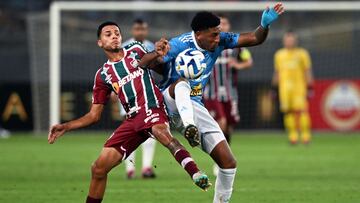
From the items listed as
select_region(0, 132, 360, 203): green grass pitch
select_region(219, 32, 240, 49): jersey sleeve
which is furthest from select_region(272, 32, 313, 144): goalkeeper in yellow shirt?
select_region(219, 32, 240, 49): jersey sleeve

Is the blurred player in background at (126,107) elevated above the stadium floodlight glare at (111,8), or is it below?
above

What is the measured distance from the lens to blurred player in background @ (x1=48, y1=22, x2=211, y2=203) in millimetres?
9445

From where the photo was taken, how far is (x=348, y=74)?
27.2 m

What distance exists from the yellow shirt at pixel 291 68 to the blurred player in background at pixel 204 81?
527 inches

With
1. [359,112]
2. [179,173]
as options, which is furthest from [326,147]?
[179,173]

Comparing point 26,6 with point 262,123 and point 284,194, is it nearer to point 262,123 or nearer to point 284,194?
point 262,123

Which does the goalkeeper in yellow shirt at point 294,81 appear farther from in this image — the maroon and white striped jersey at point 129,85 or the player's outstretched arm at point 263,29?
the maroon and white striped jersey at point 129,85

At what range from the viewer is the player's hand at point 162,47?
30.8 ft

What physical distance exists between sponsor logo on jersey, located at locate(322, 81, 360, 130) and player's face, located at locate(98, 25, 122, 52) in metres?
17.4

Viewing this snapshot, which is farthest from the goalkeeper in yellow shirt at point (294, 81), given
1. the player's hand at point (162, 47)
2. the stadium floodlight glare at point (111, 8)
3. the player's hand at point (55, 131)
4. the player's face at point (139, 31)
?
the player's hand at point (55, 131)

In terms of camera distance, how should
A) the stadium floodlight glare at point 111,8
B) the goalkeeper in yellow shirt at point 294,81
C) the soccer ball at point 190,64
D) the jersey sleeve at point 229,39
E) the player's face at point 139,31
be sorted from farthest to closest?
1. the stadium floodlight glare at point 111,8
2. the goalkeeper in yellow shirt at point 294,81
3. the player's face at point 139,31
4. the jersey sleeve at point 229,39
5. the soccer ball at point 190,64

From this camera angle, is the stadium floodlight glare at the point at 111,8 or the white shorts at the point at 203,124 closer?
the white shorts at the point at 203,124

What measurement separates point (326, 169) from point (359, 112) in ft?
35.7

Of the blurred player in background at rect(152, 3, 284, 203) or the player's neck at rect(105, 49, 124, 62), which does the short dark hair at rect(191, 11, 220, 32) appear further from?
the player's neck at rect(105, 49, 124, 62)
